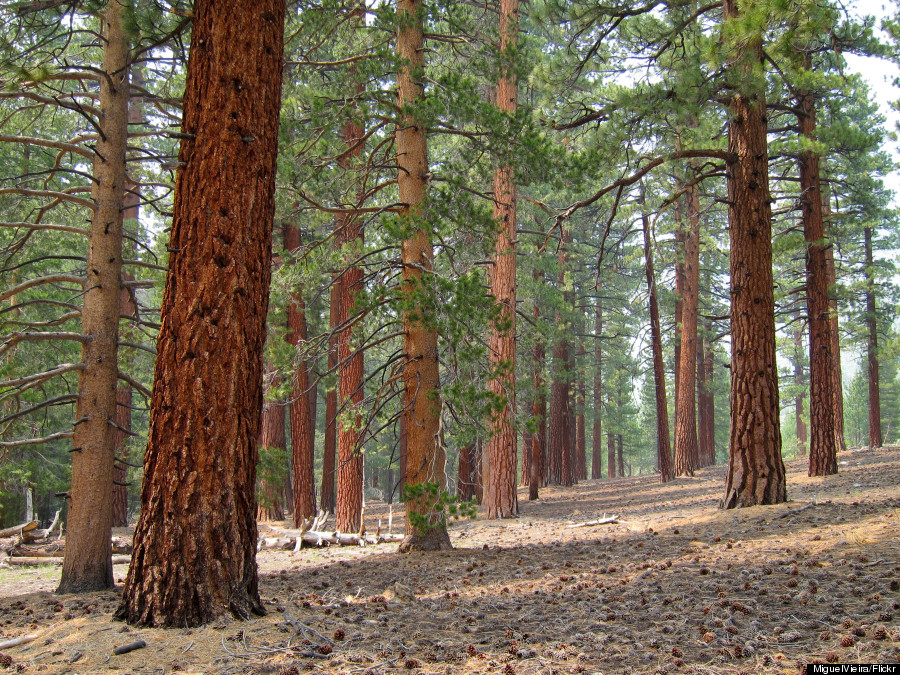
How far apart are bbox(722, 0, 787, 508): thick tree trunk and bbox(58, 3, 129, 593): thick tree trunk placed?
7.47 meters

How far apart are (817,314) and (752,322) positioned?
5719 millimetres

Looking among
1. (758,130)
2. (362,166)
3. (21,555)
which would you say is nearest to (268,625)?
(362,166)

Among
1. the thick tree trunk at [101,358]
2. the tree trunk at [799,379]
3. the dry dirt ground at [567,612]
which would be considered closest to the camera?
the dry dirt ground at [567,612]

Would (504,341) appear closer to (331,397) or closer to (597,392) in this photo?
(331,397)

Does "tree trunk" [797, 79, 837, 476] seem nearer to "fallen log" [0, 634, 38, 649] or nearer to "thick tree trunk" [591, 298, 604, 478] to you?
"fallen log" [0, 634, 38, 649]

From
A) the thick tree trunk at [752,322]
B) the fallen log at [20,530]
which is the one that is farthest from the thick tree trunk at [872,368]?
the fallen log at [20,530]

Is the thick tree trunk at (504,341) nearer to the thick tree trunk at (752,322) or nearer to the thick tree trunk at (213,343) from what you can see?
the thick tree trunk at (752,322)

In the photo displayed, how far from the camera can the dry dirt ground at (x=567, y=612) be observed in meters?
3.36

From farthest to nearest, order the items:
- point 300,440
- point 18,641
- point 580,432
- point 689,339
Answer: point 580,432, point 689,339, point 300,440, point 18,641

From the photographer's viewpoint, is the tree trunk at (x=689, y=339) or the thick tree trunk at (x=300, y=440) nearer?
the thick tree trunk at (x=300, y=440)

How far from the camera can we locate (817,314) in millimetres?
12852

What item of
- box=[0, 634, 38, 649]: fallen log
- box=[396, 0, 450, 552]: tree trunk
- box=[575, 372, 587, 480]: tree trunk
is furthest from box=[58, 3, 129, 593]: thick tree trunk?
box=[575, 372, 587, 480]: tree trunk

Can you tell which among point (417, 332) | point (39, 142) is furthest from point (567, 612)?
point (39, 142)

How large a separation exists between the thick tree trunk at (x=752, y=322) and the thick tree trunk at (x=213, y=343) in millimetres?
6439
